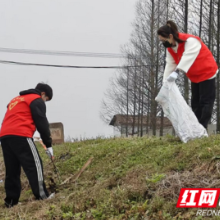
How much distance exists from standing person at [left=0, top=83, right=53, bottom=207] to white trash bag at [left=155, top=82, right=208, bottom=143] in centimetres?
169

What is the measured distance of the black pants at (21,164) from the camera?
4199 mm

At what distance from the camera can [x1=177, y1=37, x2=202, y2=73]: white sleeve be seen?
4.78m

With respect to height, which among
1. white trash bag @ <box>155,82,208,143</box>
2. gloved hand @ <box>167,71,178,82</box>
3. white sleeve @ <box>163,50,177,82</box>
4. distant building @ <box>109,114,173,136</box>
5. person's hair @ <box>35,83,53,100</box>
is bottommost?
distant building @ <box>109,114,173,136</box>

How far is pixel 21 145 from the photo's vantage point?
13.9ft

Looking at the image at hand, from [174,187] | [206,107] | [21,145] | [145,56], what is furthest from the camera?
[145,56]

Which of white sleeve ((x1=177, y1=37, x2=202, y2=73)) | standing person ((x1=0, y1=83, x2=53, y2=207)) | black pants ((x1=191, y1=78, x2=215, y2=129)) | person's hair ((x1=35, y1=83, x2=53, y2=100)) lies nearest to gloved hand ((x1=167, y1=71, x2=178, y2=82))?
white sleeve ((x1=177, y1=37, x2=202, y2=73))

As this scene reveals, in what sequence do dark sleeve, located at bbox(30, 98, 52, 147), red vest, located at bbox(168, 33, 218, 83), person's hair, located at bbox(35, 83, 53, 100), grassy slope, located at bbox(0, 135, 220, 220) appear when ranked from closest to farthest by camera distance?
grassy slope, located at bbox(0, 135, 220, 220) < dark sleeve, located at bbox(30, 98, 52, 147) < person's hair, located at bbox(35, 83, 53, 100) < red vest, located at bbox(168, 33, 218, 83)

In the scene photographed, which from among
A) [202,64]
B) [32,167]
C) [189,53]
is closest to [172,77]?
[189,53]

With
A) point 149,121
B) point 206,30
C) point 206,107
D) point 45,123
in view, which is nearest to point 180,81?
point 206,30

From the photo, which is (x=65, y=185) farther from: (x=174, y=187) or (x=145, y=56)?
(x=145, y=56)

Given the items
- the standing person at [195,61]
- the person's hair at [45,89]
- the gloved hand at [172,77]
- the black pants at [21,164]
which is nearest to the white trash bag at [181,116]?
the gloved hand at [172,77]

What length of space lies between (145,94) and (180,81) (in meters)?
3.70

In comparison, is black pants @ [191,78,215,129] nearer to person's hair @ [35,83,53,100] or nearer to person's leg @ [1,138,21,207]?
person's hair @ [35,83,53,100]

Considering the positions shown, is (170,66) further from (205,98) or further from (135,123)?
(135,123)
